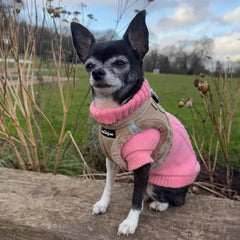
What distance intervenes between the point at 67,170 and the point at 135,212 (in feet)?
4.84

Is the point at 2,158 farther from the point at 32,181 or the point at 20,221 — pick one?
the point at 20,221

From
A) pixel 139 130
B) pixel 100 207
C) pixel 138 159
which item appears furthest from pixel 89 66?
pixel 100 207

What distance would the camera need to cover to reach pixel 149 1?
2.65 meters

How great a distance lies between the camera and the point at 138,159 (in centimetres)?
170

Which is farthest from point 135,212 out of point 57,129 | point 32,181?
point 57,129

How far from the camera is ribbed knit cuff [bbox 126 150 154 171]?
169 centimetres

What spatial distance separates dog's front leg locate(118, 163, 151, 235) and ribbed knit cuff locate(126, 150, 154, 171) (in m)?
0.05

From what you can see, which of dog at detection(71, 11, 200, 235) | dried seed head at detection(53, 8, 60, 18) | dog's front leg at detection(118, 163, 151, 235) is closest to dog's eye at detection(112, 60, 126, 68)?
dog at detection(71, 11, 200, 235)

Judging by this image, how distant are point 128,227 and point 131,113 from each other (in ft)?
2.12

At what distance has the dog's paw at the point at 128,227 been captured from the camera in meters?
1.82

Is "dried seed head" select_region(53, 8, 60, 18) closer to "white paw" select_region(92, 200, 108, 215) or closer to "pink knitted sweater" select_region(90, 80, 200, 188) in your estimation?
"pink knitted sweater" select_region(90, 80, 200, 188)

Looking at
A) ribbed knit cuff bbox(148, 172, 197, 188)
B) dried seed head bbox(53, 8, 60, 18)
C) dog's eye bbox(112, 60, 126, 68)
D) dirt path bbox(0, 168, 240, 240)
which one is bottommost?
dirt path bbox(0, 168, 240, 240)

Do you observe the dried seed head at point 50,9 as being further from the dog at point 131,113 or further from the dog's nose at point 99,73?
the dog's nose at point 99,73

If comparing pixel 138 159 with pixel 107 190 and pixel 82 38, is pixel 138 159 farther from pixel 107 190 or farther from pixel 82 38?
pixel 82 38
